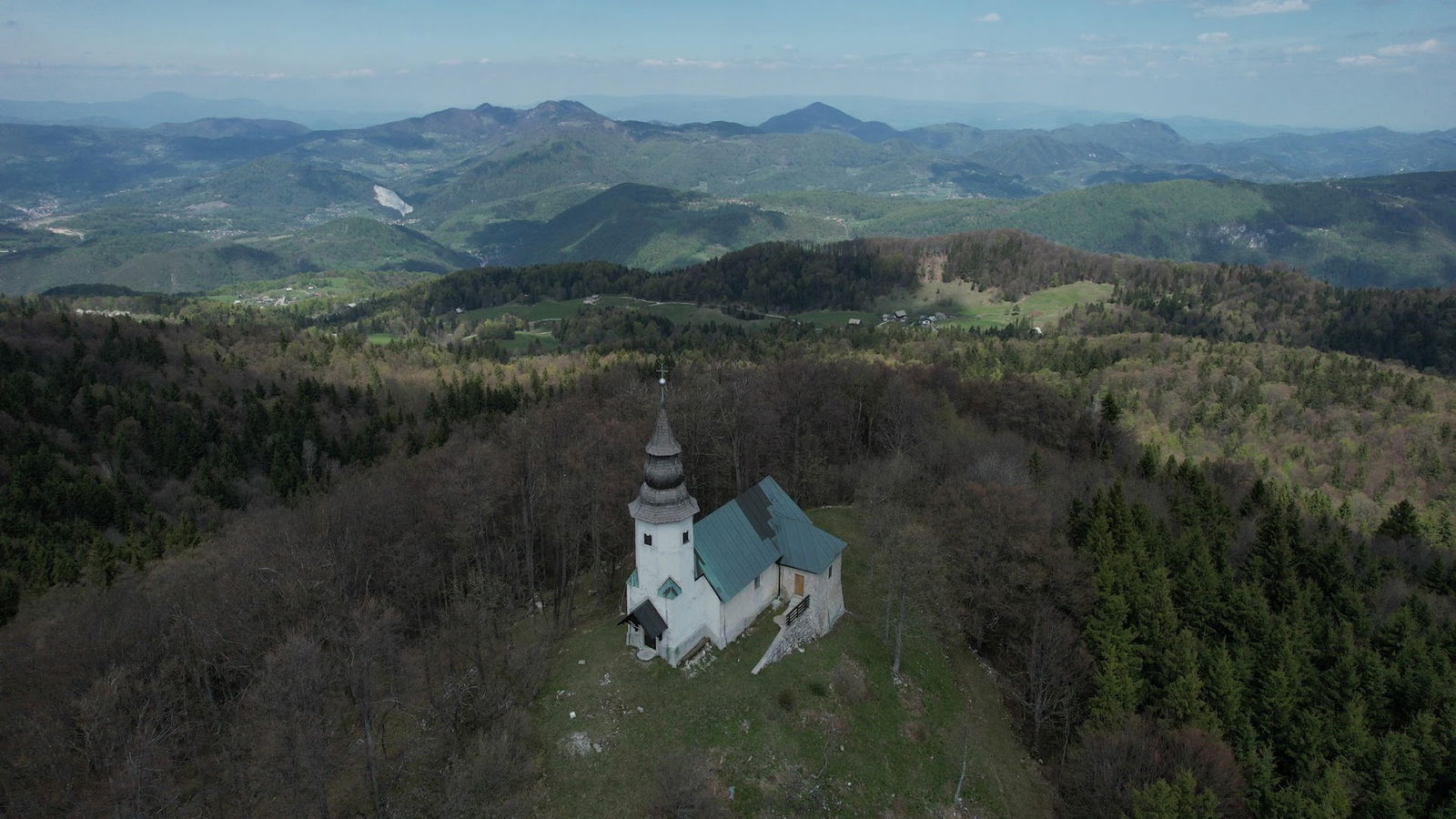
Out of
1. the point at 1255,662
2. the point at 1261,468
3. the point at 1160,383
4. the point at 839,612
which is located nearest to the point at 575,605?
the point at 839,612

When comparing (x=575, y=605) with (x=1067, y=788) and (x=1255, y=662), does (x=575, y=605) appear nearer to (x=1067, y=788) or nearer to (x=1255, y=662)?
(x=1067, y=788)

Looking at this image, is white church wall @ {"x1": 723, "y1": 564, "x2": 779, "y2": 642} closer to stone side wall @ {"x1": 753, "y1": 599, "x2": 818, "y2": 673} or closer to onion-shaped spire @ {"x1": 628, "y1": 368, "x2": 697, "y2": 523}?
stone side wall @ {"x1": 753, "y1": 599, "x2": 818, "y2": 673}

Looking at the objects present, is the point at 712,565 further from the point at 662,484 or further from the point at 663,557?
the point at 662,484

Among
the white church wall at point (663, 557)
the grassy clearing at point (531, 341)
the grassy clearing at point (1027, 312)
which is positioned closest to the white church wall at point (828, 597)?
the white church wall at point (663, 557)

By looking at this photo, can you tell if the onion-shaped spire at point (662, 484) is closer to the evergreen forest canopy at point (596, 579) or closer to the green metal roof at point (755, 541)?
the green metal roof at point (755, 541)

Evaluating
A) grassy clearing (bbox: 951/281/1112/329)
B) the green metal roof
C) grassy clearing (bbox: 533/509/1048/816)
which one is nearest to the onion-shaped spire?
the green metal roof
